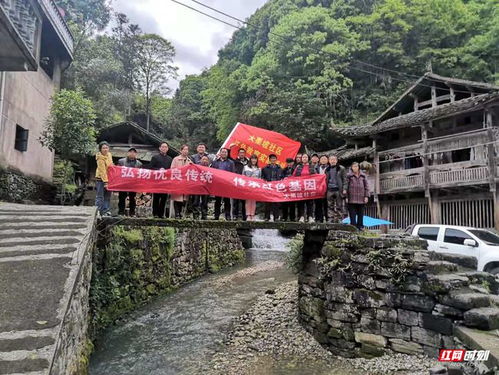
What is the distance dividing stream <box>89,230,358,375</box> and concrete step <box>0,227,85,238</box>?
10.7 ft

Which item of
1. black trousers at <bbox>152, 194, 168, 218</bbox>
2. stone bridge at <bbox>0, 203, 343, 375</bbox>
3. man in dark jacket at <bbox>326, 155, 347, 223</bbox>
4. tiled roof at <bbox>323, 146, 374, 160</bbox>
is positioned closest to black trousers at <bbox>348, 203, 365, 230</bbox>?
man in dark jacket at <bbox>326, 155, 347, 223</bbox>

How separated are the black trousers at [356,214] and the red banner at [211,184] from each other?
840 mm

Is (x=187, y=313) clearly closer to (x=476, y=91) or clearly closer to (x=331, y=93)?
(x=476, y=91)

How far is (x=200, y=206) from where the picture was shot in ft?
28.5

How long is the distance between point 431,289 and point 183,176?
17.7 feet

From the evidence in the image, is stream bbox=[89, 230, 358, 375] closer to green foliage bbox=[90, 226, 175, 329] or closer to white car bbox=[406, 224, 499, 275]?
green foliage bbox=[90, 226, 175, 329]

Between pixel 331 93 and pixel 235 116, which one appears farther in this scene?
pixel 235 116

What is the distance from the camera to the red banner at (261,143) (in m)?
9.87

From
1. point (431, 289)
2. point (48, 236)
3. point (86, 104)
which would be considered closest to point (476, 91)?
point (431, 289)

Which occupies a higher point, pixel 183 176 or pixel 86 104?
pixel 86 104

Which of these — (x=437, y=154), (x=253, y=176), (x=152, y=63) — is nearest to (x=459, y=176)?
(x=437, y=154)

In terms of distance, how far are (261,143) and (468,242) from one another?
659 cm

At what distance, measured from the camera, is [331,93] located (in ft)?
86.7

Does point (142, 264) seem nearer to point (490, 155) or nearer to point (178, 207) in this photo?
point (178, 207)
